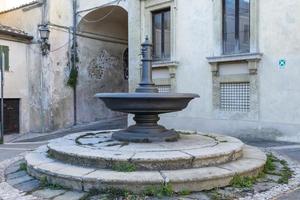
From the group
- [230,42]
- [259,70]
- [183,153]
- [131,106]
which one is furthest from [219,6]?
[183,153]

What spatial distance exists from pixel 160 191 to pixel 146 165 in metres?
0.54

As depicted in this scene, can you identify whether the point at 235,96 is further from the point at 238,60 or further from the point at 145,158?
the point at 145,158

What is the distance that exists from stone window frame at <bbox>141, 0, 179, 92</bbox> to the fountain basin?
17.1 feet

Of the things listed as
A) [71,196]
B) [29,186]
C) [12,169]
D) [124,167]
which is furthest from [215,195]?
[12,169]

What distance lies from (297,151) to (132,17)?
7709mm

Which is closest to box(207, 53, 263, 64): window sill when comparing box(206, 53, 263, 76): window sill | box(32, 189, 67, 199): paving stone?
box(206, 53, 263, 76): window sill

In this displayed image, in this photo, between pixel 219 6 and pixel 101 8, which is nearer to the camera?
pixel 219 6

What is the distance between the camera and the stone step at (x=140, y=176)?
4.26 metres

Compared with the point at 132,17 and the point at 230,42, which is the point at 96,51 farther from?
the point at 230,42

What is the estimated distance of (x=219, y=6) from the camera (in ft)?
33.5

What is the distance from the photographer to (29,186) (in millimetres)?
4742

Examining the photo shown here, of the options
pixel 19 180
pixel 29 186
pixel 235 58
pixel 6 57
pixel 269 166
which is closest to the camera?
pixel 29 186

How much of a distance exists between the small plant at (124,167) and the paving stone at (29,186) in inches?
41.7

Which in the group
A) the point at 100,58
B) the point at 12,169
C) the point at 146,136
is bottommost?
the point at 12,169
